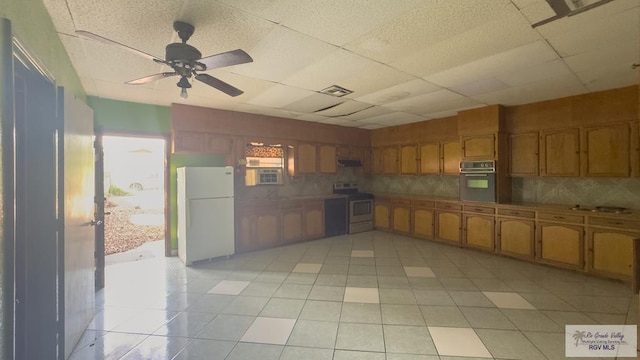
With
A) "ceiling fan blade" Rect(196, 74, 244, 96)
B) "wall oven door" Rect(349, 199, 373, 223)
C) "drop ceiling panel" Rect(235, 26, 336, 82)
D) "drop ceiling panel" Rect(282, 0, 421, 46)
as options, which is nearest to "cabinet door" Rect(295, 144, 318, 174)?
"wall oven door" Rect(349, 199, 373, 223)

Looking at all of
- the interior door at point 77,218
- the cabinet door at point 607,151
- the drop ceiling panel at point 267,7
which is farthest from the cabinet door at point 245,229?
the cabinet door at point 607,151

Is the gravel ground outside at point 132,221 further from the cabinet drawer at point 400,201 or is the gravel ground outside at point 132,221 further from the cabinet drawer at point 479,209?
the cabinet drawer at point 479,209

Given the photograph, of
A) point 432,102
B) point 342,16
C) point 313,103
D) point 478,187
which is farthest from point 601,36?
point 313,103

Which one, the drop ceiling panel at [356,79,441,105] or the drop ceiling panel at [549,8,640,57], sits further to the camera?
the drop ceiling panel at [356,79,441,105]

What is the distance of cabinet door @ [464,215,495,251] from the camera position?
15.3 feet

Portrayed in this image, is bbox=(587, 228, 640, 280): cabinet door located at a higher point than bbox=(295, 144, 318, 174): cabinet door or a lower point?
lower

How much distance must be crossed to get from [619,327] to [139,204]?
8396 mm

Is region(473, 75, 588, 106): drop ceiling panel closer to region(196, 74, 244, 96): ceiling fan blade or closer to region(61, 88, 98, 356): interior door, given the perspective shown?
region(196, 74, 244, 96): ceiling fan blade

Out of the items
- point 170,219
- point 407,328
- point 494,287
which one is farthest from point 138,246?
point 494,287

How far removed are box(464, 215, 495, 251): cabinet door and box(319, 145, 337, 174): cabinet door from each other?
9.45ft

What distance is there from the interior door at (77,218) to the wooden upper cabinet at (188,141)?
180cm

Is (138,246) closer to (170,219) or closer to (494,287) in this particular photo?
(170,219)

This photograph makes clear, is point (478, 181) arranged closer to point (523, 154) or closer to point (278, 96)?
point (523, 154)

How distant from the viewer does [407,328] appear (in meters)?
2.45
